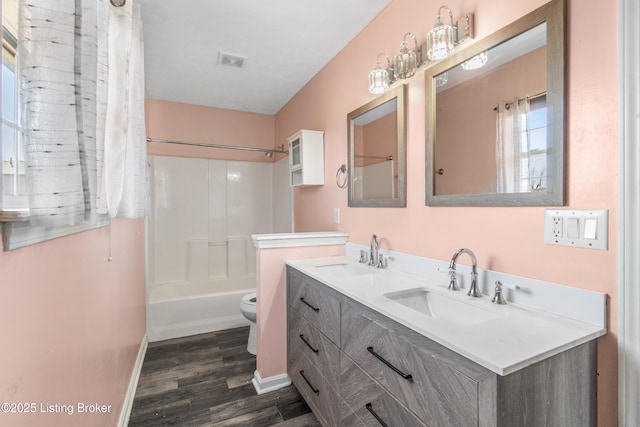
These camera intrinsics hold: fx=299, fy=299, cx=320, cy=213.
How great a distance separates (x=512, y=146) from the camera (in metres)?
1.14

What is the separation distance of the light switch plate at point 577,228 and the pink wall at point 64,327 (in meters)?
1.46

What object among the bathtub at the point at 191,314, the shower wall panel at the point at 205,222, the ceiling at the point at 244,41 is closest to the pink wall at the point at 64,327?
the bathtub at the point at 191,314

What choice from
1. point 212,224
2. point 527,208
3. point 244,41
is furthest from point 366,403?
point 212,224

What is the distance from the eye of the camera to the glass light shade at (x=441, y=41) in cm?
132

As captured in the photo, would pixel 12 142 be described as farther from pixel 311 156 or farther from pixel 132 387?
pixel 311 156

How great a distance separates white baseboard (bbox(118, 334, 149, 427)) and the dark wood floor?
0.03 meters

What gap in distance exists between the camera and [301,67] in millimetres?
2510

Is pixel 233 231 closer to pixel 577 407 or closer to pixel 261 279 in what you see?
pixel 261 279

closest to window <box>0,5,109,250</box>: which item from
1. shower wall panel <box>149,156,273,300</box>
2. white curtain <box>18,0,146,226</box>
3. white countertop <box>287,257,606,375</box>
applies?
white curtain <box>18,0,146,226</box>

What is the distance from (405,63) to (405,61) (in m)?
0.01

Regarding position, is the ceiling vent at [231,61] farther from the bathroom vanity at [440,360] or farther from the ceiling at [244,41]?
the bathroom vanity at [440,360]

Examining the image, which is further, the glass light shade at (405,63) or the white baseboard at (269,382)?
the white baseboard at (269,382)

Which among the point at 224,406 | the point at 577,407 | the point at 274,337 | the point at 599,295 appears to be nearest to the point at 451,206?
the point at 599,295

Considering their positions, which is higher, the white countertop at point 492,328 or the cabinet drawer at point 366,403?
the white countertop at point 492,328
